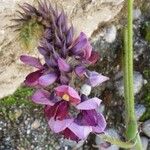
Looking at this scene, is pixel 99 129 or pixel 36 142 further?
pixel 36 142

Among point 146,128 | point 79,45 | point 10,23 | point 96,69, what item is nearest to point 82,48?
point 79,45

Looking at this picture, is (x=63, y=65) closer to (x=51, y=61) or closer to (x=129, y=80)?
(x=51, y=61)

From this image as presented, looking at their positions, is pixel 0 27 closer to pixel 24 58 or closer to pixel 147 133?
pixel 24 58

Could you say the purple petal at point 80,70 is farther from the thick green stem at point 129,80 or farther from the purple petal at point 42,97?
the thick green stem at point 129,80

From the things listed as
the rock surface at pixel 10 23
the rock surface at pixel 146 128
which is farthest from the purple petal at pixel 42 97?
the rock surface at pixel 146 128

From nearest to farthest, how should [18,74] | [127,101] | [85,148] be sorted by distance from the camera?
1. [127,101]
2. [18,74]
3. [85,148]

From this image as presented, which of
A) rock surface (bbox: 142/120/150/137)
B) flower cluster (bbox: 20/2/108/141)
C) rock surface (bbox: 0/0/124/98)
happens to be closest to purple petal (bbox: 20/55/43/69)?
flower cluster (bbox: 20/2/108/141)

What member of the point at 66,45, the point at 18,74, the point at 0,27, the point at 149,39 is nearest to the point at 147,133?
the point at 149,39
